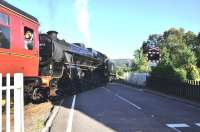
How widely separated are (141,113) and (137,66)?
63.1m

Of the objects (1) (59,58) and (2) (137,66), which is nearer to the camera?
(1) (59,58)

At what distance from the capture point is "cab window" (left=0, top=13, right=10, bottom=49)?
53.6ft

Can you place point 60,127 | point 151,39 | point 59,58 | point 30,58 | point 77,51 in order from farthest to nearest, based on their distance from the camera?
point 151,39 → point 77,51 → point 59,58 → point 30,58 → point 60,127

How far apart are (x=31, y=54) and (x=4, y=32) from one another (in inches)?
129

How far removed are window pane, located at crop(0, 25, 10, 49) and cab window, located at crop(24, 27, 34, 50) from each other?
7.03ft

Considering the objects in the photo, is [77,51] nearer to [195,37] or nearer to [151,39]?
[195,37]

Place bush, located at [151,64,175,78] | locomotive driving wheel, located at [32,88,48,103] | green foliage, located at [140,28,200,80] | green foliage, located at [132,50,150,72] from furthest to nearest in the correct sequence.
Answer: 1. green foliage, located at [140,28,200,80]
2. green foliage, located at [132,50,150,72]
3. bush, located at [151,64,175,78]
4. locomotive driving wheel, located at [32,88,48,103]

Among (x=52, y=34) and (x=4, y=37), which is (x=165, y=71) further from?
(x=4, y=37)

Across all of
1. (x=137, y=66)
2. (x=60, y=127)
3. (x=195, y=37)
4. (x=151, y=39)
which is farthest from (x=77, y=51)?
(x=151, y=39)

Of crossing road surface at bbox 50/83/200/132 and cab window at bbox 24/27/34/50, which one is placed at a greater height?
cab window at bbox 24/27/34/50

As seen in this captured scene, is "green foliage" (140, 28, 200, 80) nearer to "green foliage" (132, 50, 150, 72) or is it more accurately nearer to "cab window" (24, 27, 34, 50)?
"green foliage" (132, 50, 150, 72)

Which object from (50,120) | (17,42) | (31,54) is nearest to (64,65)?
(31,54)

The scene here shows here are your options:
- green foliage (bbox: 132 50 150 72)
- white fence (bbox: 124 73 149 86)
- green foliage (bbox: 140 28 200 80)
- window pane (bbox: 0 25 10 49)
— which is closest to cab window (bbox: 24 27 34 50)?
window pane (bbox: 0 25 10 49)

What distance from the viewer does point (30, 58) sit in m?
19.6
